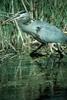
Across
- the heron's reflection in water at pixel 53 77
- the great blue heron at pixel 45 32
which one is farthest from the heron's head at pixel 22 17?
the heron's reflection in water at pixel 53 77

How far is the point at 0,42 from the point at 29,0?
1504 mm

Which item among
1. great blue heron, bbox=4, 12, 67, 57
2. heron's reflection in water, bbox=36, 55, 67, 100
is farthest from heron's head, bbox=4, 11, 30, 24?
heron's reflection in water, bbox=36, 55, 67, 100

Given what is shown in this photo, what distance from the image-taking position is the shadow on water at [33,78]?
21.6ft

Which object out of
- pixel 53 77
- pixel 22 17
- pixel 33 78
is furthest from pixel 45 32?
pixel 33 78

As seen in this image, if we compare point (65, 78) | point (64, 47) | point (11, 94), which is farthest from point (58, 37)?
point (11, 94)

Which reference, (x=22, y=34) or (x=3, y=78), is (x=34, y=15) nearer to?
(x=22, y=34)

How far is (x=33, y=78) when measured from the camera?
775 cm

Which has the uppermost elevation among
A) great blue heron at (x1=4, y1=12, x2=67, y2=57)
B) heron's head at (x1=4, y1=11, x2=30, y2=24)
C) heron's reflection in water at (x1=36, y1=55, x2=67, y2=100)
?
heron's head at (x1=4, y1=11, x2=30, y2=24)

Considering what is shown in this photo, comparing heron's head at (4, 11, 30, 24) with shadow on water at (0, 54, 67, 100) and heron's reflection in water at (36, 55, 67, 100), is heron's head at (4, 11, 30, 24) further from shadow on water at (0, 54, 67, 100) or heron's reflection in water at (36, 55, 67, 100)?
heron's reflection in water at (36, 55, 67, 100)

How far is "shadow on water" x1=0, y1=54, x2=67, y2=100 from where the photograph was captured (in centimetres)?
660

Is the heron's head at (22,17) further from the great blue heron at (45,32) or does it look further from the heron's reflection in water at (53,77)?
the heron's reflection in water at (53,77)

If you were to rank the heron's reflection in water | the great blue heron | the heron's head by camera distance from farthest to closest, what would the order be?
the heron's head < the great blue heron < the heron's reflection in water

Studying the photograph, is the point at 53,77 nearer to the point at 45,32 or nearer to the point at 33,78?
the point at 33,78

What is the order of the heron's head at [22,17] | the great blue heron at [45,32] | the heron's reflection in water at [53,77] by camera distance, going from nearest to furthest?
the heron's reflection in water at [53,77]
the great blue heron at [45,32]
the heron's head at [22,17]
